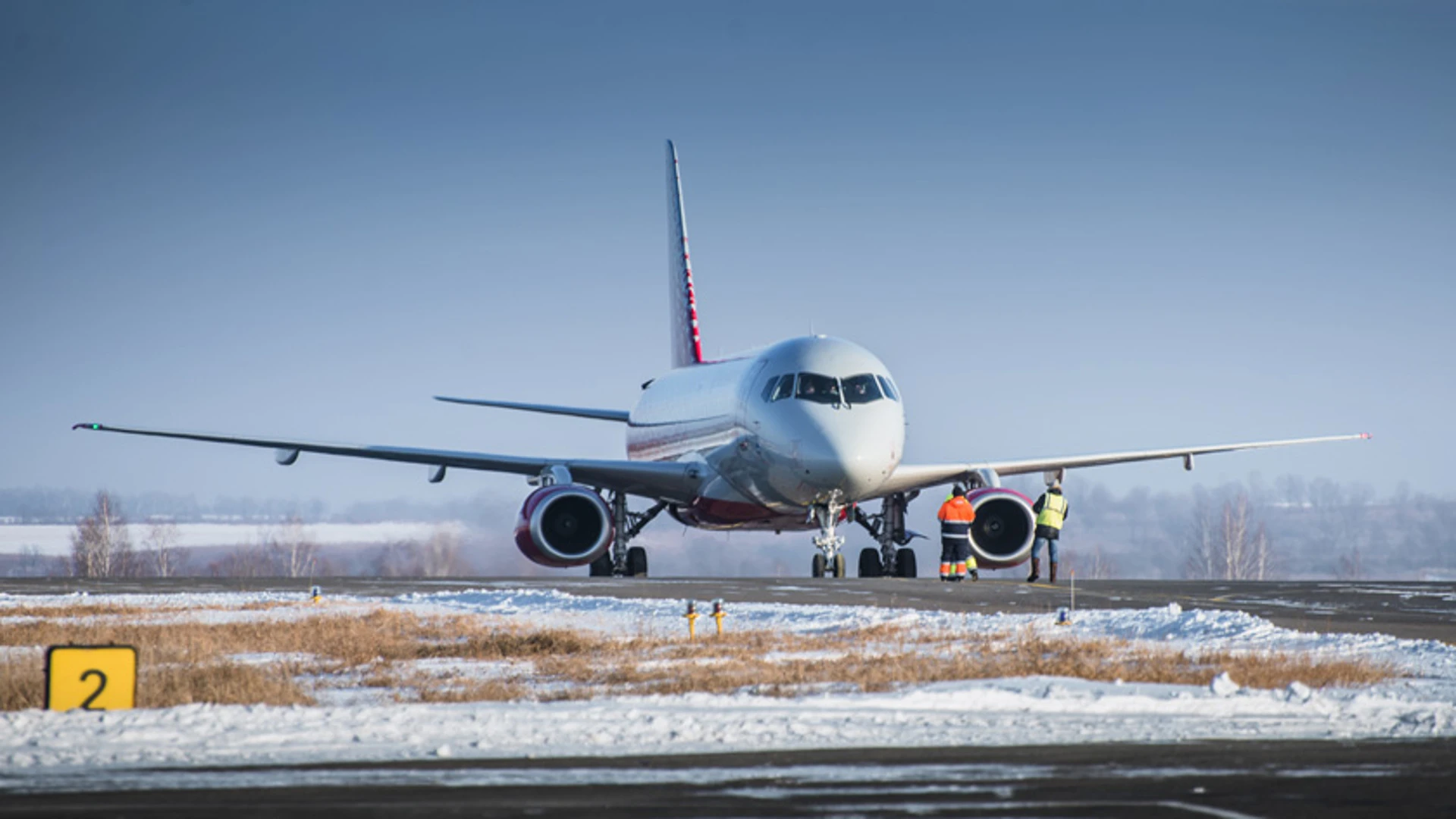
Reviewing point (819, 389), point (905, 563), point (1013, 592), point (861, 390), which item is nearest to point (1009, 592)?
point (1013, 592)

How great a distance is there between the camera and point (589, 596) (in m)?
23.6

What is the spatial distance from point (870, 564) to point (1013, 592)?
433 inches

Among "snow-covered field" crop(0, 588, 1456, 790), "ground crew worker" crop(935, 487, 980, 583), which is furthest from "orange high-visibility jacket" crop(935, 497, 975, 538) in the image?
"snow-covered field" crop(0, 588, 1456, 790)

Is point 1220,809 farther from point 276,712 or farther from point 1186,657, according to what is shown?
point 1186,657

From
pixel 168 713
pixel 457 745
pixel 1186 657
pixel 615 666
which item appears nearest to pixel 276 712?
pixel 168 713

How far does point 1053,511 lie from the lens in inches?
1096

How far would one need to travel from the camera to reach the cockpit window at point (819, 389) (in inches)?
1174

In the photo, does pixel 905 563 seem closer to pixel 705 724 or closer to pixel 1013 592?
pixel 1013 592

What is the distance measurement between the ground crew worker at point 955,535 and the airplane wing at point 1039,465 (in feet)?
9.81

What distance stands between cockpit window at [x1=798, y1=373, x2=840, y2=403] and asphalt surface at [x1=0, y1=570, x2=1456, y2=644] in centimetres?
338

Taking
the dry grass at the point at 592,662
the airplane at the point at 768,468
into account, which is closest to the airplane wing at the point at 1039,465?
the airplane at the point at 768,468

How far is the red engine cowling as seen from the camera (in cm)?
3159

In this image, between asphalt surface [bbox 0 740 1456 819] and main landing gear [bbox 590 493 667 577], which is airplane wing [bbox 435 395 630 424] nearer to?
main landing gear [bbox 590 493 667 577]

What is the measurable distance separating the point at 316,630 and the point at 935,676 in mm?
8418
